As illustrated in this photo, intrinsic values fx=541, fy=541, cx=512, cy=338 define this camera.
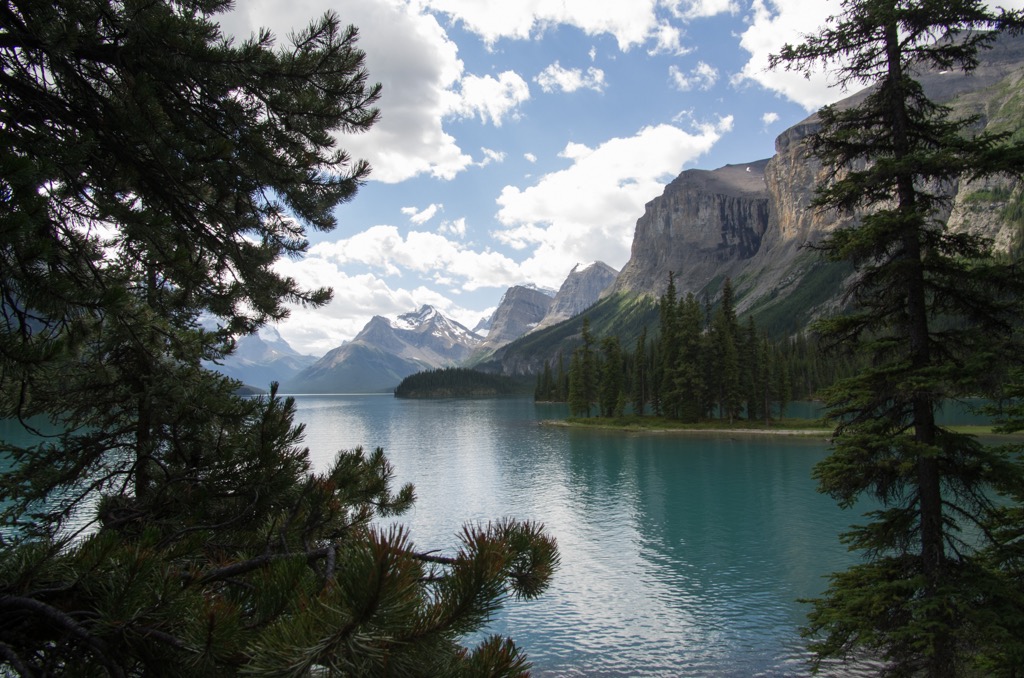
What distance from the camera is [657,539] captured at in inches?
1120

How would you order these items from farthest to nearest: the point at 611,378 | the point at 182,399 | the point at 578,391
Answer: the point at 578,391
the point at 611,378
the point at 182,399

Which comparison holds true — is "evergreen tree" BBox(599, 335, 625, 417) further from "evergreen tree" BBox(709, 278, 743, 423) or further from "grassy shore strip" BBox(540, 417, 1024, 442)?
"evergreen tree" BBox(709, 278, 743, 423)

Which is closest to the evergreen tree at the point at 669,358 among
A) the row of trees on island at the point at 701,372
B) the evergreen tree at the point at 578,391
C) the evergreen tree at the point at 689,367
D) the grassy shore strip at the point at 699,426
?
the row of trees on island at the point at 701,372

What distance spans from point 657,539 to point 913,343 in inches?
828

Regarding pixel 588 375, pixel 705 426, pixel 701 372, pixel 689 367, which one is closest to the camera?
pixel 705 426

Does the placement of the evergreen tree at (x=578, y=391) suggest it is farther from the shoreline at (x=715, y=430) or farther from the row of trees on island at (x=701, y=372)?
the shoreline at (x=715, y=430)

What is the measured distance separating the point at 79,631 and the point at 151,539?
0.43 m

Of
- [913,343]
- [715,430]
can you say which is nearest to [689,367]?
[715,430]

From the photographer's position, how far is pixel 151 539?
2.50 metres

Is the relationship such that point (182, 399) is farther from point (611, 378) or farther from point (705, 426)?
point (611, 378)

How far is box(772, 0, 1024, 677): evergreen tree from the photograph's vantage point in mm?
9195

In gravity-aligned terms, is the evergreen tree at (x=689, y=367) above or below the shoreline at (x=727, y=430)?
above

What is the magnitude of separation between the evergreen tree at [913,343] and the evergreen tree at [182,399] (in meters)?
9.13

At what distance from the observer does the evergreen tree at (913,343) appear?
9195 mm
